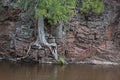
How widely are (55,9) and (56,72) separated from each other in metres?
3.64

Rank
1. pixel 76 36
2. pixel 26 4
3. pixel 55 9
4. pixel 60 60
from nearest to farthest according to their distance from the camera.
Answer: pixel 55 9 → pixel 60 60 → pixel 26 4 → pixel 76 36

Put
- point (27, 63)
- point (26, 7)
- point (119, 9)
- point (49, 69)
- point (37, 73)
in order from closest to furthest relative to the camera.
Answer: point (37, 73)
point (49, 69)
point (27, 63)
point (26, 7)
point (119, 9)

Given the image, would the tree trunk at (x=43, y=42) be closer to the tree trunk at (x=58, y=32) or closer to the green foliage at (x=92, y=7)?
the tree trunk at (x=58, y=32)

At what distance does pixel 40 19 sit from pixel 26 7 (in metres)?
1.12

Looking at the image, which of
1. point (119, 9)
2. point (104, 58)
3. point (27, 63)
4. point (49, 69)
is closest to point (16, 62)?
point (27, 63)

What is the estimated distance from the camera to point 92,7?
20.2 metres

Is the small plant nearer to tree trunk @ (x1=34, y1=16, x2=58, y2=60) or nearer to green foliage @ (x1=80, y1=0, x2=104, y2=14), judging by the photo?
tree trunk @ (x1=34, y1=16, x2=58, y2=60)

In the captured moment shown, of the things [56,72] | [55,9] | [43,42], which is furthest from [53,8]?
[56,72]

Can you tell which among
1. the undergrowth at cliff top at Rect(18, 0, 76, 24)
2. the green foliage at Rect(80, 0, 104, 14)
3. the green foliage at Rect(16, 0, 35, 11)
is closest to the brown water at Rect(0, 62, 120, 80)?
the undergrowth at cliff top at Rect(18, 0, 76, 24)

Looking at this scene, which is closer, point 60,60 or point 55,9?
point 55,9

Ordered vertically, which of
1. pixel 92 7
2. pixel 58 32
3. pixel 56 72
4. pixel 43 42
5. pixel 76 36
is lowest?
pixel 56 72

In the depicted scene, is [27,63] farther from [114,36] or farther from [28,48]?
[114,36]

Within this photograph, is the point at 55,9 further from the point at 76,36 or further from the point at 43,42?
the point at 76,36

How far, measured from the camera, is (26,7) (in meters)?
19.4
